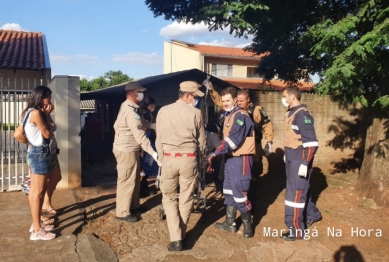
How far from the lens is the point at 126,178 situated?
478cm

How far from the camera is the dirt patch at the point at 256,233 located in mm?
4078

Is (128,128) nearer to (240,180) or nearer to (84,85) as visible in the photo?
(240,180)

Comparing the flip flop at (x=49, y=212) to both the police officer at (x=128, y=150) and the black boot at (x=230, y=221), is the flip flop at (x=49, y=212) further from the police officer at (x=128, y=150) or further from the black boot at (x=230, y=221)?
the black boot at (x=230, y=221)

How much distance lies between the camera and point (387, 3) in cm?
538

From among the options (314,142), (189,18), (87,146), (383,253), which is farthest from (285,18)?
(87,146)

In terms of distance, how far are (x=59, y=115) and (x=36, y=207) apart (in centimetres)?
266

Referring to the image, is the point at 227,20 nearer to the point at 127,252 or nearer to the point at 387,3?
the point at 387,3

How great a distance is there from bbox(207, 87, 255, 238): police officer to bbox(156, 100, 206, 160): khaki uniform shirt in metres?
0.44

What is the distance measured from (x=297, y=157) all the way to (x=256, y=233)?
3.76 ft

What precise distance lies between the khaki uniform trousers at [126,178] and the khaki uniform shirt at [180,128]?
799mm

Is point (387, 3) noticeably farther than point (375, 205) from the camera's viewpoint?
No

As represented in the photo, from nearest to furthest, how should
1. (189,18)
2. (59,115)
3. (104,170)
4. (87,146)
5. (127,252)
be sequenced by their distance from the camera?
(127,252)
(59,115)
(189,18)
(104,170)
(87,146)

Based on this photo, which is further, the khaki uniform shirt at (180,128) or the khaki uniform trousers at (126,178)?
the khaki uniform trousers at (126,178)

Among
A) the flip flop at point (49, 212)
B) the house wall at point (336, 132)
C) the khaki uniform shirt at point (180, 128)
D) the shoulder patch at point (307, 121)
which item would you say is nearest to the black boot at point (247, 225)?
the khaki uniform shirt at point (180, 128)
